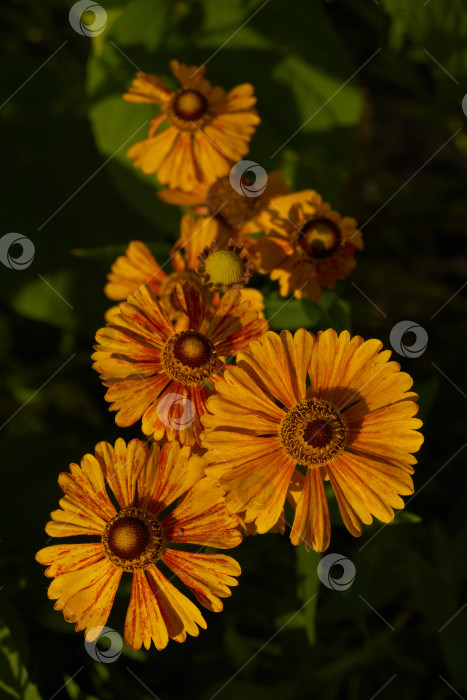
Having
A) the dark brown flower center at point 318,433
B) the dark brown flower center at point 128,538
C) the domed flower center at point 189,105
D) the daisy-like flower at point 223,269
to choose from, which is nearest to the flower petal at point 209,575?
the dark brown flower center at point 128,538

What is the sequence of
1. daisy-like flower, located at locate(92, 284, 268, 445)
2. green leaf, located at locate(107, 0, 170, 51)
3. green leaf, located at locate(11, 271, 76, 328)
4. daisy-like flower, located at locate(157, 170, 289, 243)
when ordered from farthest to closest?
green leaf, located at locate(11, 271, 76, 328) → green leaf, located at locate(107, 0, 170, 51) → daisy-like flower, located at locate(157, 170, 289, 243) → daisy-like flower, located at locate(92, 284, 268, 445)

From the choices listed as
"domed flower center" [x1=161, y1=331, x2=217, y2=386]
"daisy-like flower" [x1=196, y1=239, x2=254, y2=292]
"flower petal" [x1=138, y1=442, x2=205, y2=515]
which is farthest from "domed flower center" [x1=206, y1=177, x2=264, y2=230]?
"flower petal" [x1=138, y1=442, x2=205, y2=515]

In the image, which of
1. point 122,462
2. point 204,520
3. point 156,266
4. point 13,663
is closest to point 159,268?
point 156,266

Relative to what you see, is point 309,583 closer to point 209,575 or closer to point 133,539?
point 209,575

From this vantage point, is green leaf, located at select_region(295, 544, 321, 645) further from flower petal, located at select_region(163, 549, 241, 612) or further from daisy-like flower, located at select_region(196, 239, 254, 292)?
daisy-like flower, located at select_region(196, 239, 254, 292)

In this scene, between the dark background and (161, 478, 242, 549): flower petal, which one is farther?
the dark background

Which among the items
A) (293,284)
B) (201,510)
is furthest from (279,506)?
(293,284)

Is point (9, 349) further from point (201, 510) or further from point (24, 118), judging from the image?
point (201, 510)
